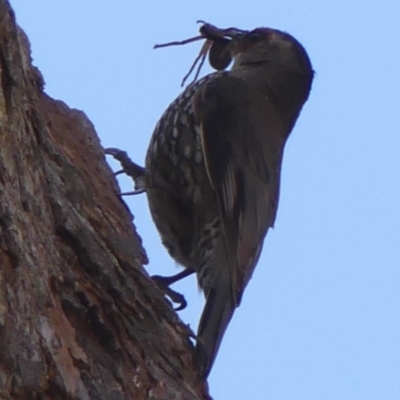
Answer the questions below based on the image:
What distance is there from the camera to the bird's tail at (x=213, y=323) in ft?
12.8

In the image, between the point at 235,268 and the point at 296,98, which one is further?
the point at 296,98

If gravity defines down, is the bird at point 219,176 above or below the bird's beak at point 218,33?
Result: below

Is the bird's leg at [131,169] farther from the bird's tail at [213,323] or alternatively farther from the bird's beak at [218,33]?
the bird's beak at [218,33]

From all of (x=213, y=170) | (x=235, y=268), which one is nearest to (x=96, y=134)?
(x=213, y=170)

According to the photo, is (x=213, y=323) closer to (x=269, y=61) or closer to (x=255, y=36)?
(x=269, y=61)

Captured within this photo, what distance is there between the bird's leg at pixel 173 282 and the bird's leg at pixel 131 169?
41 cm

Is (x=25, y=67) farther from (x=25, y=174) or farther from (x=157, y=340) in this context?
(x=157, y=340)

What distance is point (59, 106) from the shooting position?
16.4 feet

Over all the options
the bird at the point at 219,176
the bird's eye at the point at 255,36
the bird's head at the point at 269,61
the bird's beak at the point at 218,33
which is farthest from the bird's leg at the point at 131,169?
the bird's eye at the point at 255,36

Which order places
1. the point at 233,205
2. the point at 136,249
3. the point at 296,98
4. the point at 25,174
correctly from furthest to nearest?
the point at 296,98 < the point at 233,205 < the point at 136,249 < the point at 25,174

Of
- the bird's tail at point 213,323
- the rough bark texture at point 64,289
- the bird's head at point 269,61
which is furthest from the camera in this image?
the bird's head at point 269,61

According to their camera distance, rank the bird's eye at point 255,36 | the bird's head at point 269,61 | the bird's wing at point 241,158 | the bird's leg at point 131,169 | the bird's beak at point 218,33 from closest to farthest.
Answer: the bird's wing at point 241,158 → the bird's leg at point 131,169 → the bird's head at point 269,61 → the bird's beak at point 218,33 → the bird's eye at point 255,36

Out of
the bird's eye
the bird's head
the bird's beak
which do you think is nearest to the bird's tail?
the bird's head

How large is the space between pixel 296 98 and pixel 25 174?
331 centimetres
